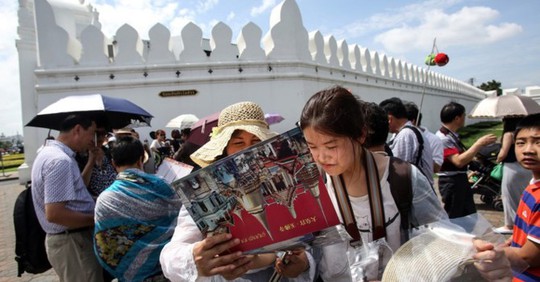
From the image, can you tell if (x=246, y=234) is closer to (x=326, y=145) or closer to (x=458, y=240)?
(x=326, y=145)

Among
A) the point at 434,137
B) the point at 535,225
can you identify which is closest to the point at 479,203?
the point at 434,137

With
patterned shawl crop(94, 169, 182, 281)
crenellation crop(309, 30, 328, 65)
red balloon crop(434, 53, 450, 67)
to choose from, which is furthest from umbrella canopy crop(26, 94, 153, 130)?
crenellation crop(309, 30, 328, 65)

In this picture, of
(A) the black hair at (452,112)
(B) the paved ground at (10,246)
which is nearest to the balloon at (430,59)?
(A) the black hair at (452,112)

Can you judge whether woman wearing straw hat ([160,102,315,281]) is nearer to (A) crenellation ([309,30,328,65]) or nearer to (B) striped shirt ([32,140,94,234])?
(B) striped shirt ([32,140,94,234])

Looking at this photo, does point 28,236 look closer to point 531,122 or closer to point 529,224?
point 529,224

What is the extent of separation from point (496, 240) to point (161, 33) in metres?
8.33

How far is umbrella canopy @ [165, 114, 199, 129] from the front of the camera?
712cm

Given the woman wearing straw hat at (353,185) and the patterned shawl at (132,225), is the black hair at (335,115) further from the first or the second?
the patterned shawl at (132,225)

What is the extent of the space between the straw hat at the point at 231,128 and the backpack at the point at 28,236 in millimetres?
1918

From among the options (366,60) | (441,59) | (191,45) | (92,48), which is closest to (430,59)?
(441,59)

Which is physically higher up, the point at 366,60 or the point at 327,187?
the point at 366,60

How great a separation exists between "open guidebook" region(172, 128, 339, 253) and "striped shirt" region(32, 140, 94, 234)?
171 cm

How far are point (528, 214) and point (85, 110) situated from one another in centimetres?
316

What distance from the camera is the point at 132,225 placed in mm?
2080
